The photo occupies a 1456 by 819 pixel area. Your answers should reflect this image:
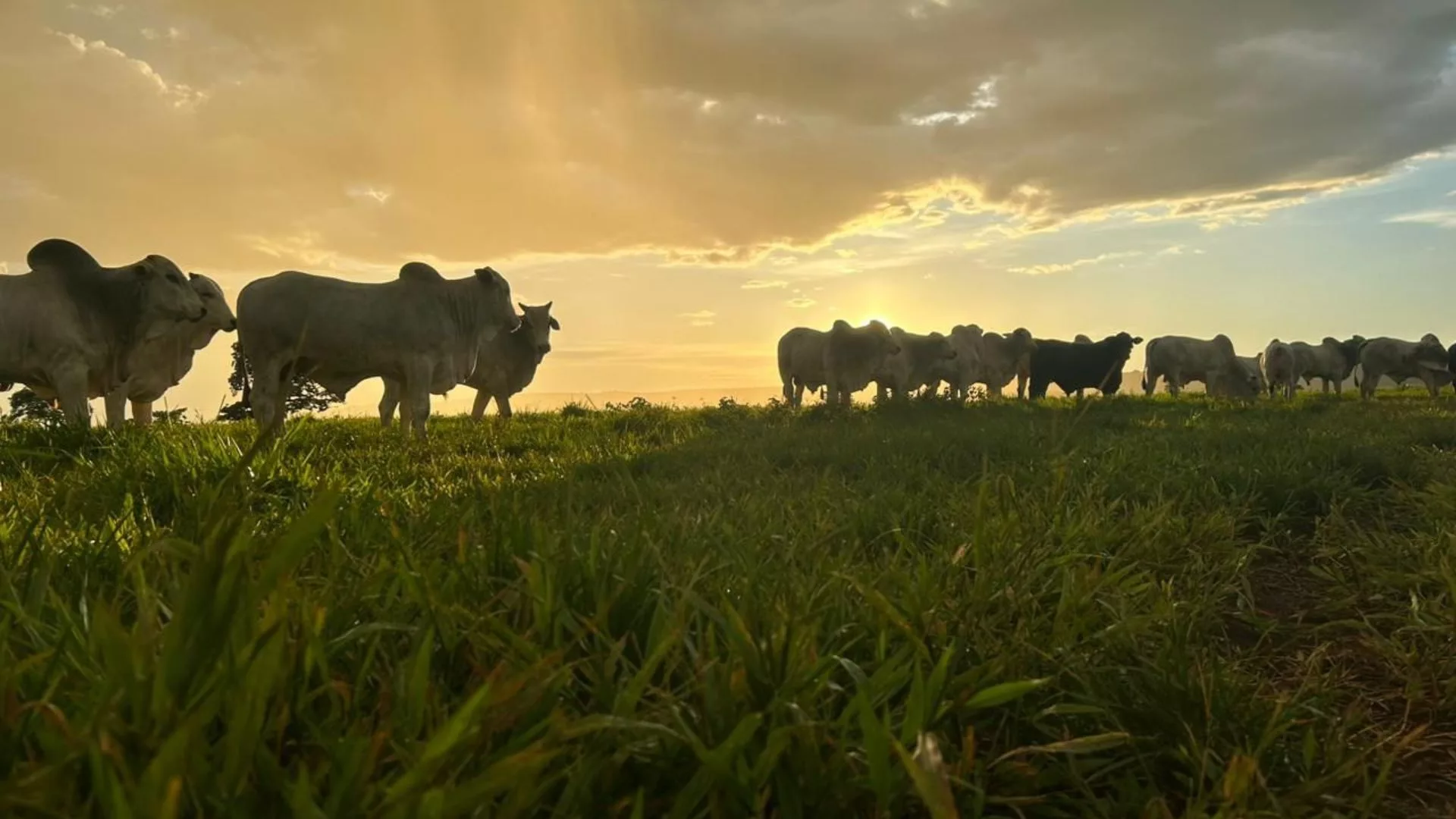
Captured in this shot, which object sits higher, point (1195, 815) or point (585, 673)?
point (585, 673)

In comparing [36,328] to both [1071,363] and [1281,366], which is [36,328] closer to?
[1071,363]

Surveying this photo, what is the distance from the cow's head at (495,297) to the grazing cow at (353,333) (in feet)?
1.52

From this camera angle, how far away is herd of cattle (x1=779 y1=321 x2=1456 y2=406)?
2019 centimetres

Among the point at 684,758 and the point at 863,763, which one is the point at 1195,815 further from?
the point at 684,758

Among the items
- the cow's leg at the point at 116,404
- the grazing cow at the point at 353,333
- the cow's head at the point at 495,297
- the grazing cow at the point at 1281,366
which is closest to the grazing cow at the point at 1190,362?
the grazing cow at the point at 1281,366

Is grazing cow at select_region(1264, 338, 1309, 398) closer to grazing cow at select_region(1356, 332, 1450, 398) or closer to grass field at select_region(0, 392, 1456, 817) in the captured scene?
grazing cow at select_region(1356, 332, 1450, 398)

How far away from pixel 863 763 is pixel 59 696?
4.33 feet

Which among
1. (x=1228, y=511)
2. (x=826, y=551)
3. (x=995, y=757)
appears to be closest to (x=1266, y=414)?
(x=1228, y=511)

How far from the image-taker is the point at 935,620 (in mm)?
2088

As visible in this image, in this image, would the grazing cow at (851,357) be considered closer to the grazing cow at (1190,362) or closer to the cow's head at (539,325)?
the cow's head at (539,325)

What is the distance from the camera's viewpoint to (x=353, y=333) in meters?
9.59

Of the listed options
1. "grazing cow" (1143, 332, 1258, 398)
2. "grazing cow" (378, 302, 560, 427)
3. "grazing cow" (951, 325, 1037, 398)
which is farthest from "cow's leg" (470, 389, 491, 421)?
"grazing cow" (1143, 332, 1258, 398)

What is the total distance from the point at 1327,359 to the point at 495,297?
1374 inches

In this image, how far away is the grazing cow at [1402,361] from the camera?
29.8 metres
